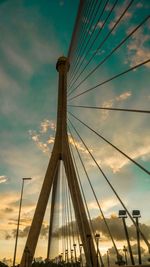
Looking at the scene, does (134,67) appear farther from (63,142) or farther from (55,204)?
(55,204)

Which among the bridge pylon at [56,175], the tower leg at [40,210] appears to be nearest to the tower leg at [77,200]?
the bridge pylon at [56,175]

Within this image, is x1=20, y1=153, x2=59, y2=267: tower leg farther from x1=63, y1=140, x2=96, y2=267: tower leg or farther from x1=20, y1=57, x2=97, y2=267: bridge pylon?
x1=63, y1=140, x2=96, y2=267: tower leg

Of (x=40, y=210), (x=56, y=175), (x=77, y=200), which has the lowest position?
(x=77, y=200)

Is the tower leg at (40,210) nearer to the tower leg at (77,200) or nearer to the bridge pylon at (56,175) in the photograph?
the bridge pylon at (56,175)

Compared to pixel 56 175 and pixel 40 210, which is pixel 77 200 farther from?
pixel 56 175

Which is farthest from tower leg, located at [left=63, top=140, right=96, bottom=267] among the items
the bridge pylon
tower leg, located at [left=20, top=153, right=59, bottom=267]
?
tower leg, located at [left=20, top=153, right=59, bottom=267]

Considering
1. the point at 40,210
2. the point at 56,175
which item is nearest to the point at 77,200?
the point at 40,210

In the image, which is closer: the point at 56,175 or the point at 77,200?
the point at 77,200

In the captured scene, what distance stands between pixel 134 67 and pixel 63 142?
58.9ft

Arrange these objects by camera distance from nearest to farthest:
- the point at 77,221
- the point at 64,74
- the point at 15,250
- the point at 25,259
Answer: the point at 77,221 → the point at 25,259 → the point at 15,250 → the point at 64,74

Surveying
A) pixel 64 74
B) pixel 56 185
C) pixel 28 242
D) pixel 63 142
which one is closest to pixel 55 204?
pixel 56 185

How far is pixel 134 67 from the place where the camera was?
7.60 meters

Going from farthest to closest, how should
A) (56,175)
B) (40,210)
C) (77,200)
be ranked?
(56,175)
(40,210)
(77,200)

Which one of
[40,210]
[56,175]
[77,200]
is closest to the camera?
[77,200]
